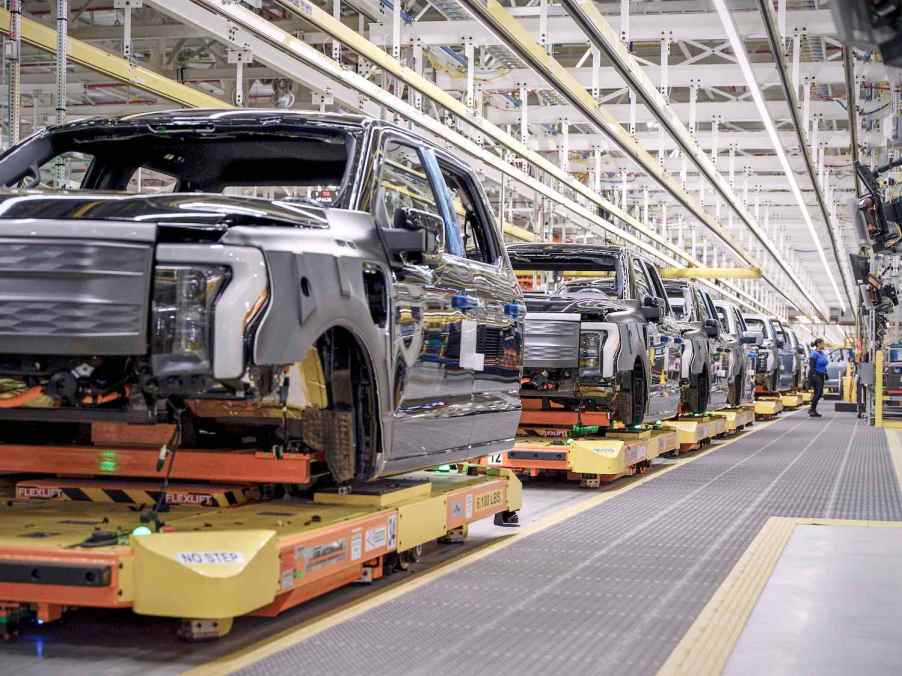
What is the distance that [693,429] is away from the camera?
44.0 ft

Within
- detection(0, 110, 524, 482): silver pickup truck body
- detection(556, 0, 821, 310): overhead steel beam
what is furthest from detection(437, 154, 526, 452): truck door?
detection(556, 0, 821, 310): overhead steel beam

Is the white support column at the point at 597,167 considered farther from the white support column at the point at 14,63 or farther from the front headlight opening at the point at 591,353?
the white support column at the point at 14,63

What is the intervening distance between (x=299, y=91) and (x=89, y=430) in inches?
465

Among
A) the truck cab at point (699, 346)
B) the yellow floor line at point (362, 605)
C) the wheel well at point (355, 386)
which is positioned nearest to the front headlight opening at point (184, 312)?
the wheel well at point (355, 386)

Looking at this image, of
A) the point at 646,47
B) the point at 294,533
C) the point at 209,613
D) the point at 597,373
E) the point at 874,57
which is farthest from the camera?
the point at 646,47

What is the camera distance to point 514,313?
6.69 metres

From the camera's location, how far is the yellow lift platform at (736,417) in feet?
54.3

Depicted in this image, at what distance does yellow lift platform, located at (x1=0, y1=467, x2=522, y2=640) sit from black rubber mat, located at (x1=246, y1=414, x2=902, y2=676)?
0.24m

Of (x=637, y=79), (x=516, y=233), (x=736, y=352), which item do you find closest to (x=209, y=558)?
(x=637, y=79)

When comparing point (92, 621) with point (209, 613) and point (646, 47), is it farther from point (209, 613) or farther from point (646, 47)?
point (646, 47)

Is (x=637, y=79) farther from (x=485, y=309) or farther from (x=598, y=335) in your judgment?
(x=485, y=309)

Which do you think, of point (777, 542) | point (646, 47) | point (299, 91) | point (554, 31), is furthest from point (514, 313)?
point (646, 47)

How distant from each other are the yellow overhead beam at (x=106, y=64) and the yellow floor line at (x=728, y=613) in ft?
15.9

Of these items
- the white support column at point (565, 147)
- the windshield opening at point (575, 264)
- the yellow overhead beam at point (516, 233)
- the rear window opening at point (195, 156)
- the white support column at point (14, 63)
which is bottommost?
the windshield opening at point (575, 264)
